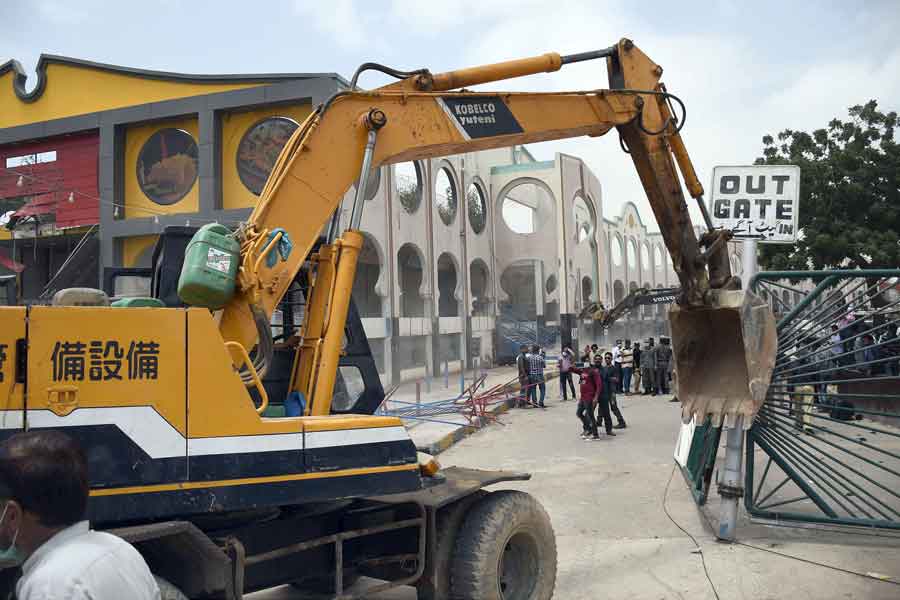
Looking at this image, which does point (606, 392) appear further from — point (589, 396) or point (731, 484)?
point (731, 484)

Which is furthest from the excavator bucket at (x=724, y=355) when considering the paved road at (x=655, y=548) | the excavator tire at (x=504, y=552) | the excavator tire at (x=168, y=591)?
the excavator tire at (x=168, y=591)

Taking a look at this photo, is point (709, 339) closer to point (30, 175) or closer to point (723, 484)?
point (723, 484)

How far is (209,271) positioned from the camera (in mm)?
4078

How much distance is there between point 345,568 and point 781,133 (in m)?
27.3

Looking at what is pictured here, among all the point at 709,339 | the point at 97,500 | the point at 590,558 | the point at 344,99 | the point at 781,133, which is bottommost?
the point at 590,558

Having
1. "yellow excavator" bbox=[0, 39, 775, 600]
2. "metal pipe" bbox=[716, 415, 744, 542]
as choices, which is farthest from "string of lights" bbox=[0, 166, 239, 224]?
"metal pipe" bbox=[716, 415, 744, 542]

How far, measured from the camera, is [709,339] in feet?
23.9

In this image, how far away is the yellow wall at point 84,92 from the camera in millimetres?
19125

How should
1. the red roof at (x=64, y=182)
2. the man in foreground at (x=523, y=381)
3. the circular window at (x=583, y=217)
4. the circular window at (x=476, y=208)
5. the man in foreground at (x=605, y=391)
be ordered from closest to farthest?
the man in foreground at (x=605, y=391) < the red roof at (x=64, y=182) < the man in foreground at (x=523, y=381) < the circular window at (x=476, y=208) < the circular window at (x=583, y=217)

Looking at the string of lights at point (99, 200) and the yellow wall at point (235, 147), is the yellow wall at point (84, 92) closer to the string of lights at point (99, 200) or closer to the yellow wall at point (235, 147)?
the yellow wall at point (235, 147)

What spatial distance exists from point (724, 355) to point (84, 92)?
19.2m

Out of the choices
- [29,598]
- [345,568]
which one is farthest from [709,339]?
[29,598]

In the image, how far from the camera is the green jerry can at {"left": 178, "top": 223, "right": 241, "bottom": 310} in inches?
159

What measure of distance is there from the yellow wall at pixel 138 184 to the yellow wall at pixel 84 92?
2.23 feet
